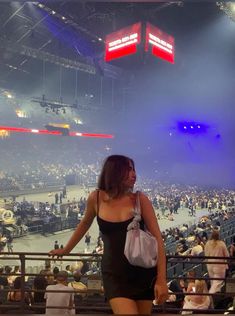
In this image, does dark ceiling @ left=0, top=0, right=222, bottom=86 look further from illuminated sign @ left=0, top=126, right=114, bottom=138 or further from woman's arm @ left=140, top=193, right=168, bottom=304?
woman's arm @ left=140, top=193, right=168, bottom=304

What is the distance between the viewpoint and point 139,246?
1.62 m

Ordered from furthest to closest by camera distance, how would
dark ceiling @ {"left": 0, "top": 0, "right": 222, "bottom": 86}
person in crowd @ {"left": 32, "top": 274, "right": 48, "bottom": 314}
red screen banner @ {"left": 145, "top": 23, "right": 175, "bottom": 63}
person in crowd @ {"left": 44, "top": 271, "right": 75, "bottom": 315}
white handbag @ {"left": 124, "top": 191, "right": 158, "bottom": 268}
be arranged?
1. dark ceiling @ {"left": 0, "top": 0, "right": 222, "bottom": 86}
2. red screen banner @ {"left": 145, "top": 23, "right": 175, "bottom": 63}
3. person in crowd @ {"left": 32, "top": 274, "right": 48, "bottom": 314}
4. person in crowd @ {"left": 44, "top": 271, "right": 75, "bottom": 315}
5. white handbag @ {"left": 124, "top": 191, "right": 158, "bottom": 268}

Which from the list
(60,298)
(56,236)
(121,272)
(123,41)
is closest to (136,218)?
(121,272)

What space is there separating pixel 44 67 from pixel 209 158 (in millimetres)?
11669

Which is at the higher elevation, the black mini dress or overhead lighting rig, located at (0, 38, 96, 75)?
overhead lighting rig, located at (0, 38, 96, 75)

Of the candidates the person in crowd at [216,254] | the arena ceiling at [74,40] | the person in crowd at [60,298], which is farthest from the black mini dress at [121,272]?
the arena ceiling at [74,40]

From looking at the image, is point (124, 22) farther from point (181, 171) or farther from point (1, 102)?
point (181, 171)

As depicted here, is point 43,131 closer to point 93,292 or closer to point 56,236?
point 56,236

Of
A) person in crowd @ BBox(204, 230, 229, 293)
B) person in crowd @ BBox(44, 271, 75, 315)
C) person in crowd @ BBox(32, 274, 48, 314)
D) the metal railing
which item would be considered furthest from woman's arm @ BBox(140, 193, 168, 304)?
person in crowd @ BBox(204, 230, 229, 293)

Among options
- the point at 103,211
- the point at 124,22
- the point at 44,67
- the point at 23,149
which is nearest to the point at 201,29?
the point at 124,22

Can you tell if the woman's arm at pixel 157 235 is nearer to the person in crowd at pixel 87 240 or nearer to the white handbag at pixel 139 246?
the white handbag at pixel 139 246

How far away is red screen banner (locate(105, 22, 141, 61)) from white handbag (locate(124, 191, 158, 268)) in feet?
34.9

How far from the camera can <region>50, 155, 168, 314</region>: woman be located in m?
1.65

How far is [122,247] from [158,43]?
1203 cm
